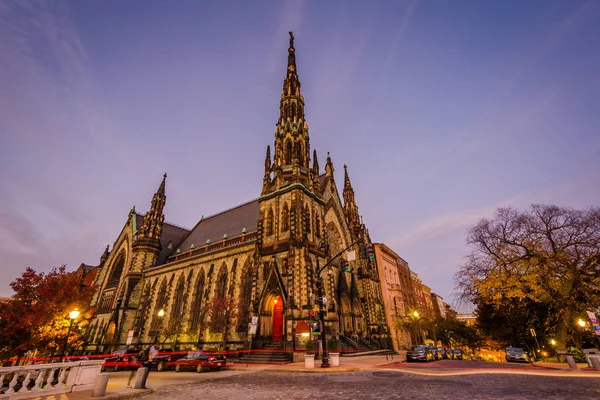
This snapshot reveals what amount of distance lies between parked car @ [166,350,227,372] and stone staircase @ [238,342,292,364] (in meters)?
3.29

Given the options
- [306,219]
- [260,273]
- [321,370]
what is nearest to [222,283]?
[260,273]

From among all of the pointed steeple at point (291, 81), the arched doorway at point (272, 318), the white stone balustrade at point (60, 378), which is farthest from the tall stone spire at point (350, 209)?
the white stone balustrade at point (60, 378)

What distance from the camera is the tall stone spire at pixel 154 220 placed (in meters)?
43.3

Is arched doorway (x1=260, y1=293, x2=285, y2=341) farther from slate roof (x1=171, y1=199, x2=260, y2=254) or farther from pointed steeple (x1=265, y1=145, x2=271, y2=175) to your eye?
pointed steeple (x1=265, y1=145, x2=271, y2=175)

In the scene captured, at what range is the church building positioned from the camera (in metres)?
25.0

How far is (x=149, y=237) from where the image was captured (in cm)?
4300

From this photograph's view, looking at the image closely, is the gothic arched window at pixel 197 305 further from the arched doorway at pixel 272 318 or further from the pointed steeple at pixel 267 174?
the pointed steeple at pixel 267 174

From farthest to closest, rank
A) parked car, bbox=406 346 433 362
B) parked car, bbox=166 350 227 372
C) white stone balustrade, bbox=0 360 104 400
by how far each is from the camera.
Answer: parked car, bbox=406 346 433 362, parked car, bbox=166 350 227 372, white stone balustrade, bbox=0 360 104 400

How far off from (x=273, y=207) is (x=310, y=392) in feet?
73.8

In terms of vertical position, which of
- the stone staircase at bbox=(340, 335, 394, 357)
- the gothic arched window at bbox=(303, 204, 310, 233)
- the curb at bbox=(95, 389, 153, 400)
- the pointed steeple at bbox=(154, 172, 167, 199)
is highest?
the pointed steeple at bbox=(154, 172, 167, 199)

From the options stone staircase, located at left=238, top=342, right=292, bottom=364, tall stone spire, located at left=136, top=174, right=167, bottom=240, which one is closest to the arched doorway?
stone staircase, located at left=238, top=342, right=292, bottom=364

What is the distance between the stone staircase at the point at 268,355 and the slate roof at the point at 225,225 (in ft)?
46.1

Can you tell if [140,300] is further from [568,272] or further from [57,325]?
[568,272]

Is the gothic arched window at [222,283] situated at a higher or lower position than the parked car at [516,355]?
higher
